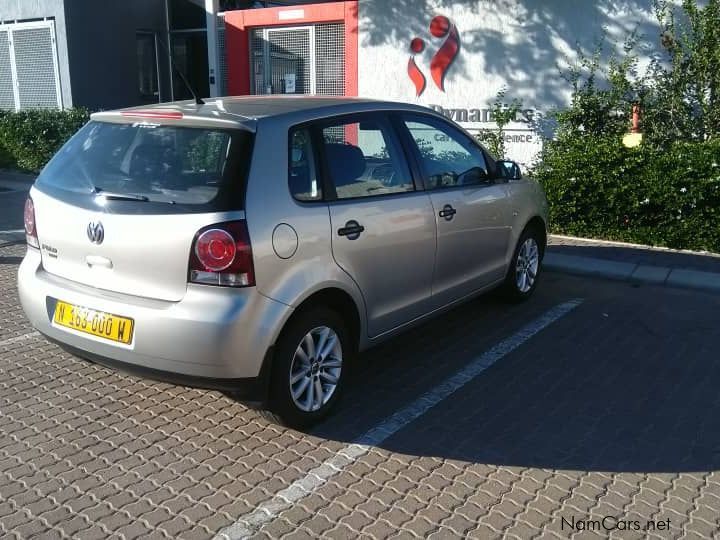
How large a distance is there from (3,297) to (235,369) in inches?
151

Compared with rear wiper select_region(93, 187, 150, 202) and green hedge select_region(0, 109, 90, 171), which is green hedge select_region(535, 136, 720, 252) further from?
green hedge select_region(0, 109, 90, 171)

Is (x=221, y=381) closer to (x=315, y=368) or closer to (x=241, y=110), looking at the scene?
(x=315, y=368)

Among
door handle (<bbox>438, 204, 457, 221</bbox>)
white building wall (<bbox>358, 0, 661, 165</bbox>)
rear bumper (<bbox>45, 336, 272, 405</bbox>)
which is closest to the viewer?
rear bumper (<bbox>45, 336, 272, 405</bbox>)

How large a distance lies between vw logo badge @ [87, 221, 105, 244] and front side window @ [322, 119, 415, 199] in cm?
123

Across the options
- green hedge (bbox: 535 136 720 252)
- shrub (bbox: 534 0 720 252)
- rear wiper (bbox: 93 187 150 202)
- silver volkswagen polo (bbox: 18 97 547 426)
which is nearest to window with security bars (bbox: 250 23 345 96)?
shrub (bbox: 534 0 720 252)

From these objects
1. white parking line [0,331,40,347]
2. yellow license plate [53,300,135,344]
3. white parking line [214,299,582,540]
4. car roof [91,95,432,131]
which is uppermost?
car roof [91,95,432,131]

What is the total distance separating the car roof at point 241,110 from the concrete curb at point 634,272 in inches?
138

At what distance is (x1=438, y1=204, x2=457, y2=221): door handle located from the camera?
4.79 metres

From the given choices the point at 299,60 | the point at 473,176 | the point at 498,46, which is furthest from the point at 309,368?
the point at 299,60

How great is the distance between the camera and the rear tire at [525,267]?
5.98 meters

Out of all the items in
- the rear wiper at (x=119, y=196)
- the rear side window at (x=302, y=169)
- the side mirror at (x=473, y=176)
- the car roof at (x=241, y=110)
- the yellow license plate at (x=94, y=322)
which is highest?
the car roof at (x=241, y=110)

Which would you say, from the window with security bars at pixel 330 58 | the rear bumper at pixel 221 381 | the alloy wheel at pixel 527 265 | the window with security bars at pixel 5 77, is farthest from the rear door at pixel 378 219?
the window with security bars at pixel 5 77

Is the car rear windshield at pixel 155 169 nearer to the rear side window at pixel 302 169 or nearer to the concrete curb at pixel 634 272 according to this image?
the rear side window at pixel 302 169

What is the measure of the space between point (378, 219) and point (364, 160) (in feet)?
1.28
